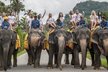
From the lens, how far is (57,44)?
2067 cm

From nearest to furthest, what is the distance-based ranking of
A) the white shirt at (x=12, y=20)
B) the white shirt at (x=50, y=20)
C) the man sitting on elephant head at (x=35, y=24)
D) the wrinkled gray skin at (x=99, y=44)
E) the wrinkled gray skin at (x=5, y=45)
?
the wrinkled gray skin at (x=5, y=45)
the wrinkled gray skin at (x=99, y=44)
the man sitting on elephant head at (x=35, y=24)
the white shirt at (x=50, y=20)
the white shirt at (x=12, y=20)

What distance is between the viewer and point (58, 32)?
67.7 feet

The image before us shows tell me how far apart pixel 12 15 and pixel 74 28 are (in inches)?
138

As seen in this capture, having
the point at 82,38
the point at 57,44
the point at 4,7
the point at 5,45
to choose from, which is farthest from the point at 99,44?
the point at 4,7

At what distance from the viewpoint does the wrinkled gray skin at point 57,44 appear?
65.5 ft

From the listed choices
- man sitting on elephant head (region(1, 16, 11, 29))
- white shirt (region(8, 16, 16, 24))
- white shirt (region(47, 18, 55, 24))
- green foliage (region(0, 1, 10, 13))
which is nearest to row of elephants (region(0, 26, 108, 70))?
man sitting on elephant head (region(1, 16, 11, 29))

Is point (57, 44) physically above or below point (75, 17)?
below

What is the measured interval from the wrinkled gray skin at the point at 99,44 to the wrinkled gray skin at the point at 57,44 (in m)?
1.71

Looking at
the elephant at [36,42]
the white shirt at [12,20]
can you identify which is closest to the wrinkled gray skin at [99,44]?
the elephant at [36,42]

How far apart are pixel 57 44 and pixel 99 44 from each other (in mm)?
2085

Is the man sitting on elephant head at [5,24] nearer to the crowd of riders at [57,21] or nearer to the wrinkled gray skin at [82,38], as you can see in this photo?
the crowd of riders at [57,21]

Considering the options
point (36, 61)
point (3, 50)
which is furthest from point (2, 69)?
point (36, 61)

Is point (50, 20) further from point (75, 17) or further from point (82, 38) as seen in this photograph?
point (82, 38)

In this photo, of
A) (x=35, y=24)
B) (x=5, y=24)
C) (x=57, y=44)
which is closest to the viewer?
(x=5, y=24)
